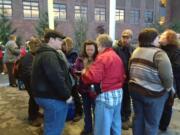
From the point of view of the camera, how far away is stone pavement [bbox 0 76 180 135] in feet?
15.4

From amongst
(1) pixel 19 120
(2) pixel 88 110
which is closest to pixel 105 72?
(2) pixel 88 110

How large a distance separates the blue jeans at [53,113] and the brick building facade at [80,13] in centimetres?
2135

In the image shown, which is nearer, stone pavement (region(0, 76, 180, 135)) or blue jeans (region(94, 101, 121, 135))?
blue jeans (region(94, 101, 121, 135))

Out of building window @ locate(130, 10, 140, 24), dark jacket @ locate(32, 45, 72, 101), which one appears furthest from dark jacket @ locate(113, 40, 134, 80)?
building window @ locate(130, 10, 140, 24)

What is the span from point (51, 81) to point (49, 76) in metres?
0.07

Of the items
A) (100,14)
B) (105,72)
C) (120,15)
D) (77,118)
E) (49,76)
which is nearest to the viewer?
(49,76)

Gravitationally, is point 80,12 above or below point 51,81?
above

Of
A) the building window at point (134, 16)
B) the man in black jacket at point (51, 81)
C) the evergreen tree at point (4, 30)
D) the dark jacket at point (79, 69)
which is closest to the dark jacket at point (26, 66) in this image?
the dark jacket at point (79, 69)

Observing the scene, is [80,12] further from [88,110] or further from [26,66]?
[88,110]

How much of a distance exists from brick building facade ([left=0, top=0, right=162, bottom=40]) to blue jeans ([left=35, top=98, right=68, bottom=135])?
21.4 metres

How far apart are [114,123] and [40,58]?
4.56 ft

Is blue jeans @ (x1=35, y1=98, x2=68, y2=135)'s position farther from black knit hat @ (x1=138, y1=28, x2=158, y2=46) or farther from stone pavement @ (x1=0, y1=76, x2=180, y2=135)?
black knit hat @ (x1=138, y1=28, x2=158, y2=46)

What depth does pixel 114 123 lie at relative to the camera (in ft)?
12.5

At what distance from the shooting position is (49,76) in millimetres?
3172
